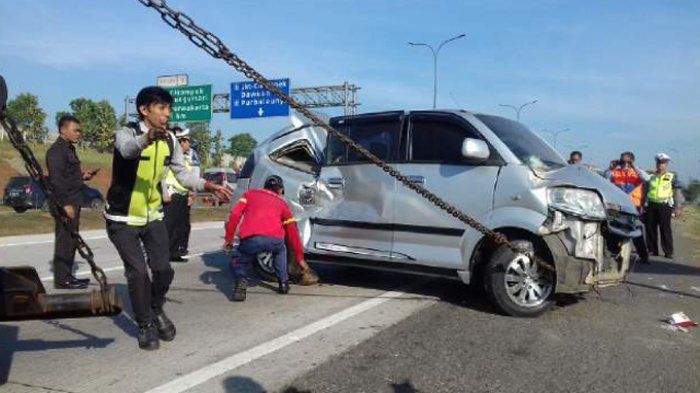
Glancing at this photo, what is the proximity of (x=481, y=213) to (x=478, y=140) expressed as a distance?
2.23 feet

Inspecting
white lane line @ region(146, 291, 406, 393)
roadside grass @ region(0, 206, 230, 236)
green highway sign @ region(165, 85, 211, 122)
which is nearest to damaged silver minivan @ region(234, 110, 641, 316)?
white lane line @ region(146, 291, 406, 393)

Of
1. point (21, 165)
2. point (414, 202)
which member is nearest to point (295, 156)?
point (414, 202)

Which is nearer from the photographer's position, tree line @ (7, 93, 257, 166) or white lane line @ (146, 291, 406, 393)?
white lane line @ (146, 291, 406, 393)

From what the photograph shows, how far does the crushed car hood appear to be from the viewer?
5840mm

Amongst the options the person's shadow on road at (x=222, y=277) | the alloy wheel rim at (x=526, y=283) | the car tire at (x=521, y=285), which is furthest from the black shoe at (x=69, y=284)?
the alloy wheel rim at (x=526, y=283)

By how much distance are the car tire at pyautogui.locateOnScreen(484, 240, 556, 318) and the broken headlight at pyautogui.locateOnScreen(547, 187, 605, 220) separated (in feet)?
1.44

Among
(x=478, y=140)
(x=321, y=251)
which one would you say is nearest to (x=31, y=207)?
(x=321, y=251)

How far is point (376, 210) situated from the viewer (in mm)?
6773

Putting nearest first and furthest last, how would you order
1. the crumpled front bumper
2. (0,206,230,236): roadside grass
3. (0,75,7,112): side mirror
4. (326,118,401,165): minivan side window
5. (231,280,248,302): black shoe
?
(0,75,7,112): side mirror < the crumpled front bumper < (231,280,248,302): black shoe < (326,118,401,165): minivan side window < (0,206,230,236): roadside grass

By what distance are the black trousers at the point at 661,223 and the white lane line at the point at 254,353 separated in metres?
6.83

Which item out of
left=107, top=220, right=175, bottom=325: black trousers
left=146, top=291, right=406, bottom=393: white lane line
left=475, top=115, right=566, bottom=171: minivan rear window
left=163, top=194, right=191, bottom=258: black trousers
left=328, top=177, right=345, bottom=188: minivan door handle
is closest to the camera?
left=146, top=291, right=406, bottom=393: white lane line

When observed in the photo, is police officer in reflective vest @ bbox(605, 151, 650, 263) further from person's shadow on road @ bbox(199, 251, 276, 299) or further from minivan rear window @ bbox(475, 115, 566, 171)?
person's shadow on road @ bbox(199, 251, 276, 299)

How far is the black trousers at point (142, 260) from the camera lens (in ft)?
15.3

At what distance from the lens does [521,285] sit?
19.3 ft
